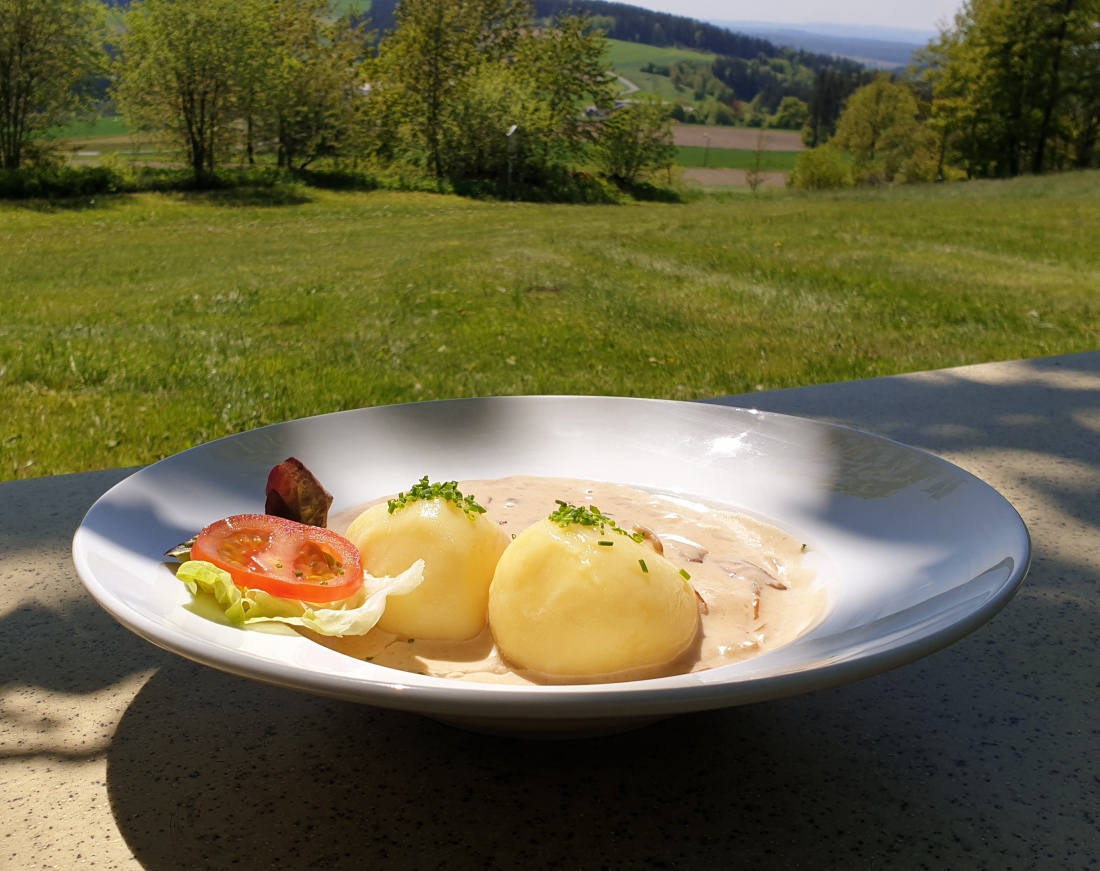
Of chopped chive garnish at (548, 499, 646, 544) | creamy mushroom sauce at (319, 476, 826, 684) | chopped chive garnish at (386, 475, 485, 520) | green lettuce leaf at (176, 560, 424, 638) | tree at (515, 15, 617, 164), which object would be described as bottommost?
creamy mushroom sauce at (319, 476, 826, 684)

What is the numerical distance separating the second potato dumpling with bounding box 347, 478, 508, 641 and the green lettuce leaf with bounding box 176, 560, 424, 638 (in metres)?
0.04

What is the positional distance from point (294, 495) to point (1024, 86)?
51285 millimetres

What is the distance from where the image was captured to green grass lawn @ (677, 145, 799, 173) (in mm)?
79625

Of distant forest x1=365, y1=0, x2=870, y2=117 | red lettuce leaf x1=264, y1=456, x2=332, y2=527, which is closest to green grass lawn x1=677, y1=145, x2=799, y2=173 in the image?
distant forest x1=365, y1=0, x2=870, y2=117

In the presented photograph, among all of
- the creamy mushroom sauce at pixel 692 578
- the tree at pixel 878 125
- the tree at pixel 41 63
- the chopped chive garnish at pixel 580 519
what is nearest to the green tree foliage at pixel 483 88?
the tree at pixel 41 63

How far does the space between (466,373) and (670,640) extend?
4.90m

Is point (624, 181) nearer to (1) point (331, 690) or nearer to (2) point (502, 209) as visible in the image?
(2) point (502, 209)

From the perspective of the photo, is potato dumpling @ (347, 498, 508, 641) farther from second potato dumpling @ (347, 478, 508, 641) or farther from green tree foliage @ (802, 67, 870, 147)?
green tree foliage @ (802, 67, 870, 147)

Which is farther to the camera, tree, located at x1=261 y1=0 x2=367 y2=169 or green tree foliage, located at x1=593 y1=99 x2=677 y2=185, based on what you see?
green tree foliage, located at x1=593 y1=99 x2=677 y2=185

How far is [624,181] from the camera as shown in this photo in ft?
115

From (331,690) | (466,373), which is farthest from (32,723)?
(466,373)

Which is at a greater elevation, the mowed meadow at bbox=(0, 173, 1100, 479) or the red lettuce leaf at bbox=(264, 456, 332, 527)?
the red lettuce leaf at bbox=(264, 456, 332, 527)

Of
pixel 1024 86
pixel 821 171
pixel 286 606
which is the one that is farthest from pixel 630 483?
pixel 821 171

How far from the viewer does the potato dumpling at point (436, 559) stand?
1.27m
